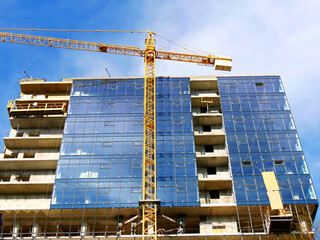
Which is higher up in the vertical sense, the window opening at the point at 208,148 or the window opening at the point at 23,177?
the window opening at the point at 208,148

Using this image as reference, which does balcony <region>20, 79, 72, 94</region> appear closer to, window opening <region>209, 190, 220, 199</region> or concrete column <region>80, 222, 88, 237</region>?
concrete column <region>80, 222, 88, 237</region>

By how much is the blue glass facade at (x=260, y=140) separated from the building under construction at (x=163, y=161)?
143 mm

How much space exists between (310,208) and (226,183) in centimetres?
1092

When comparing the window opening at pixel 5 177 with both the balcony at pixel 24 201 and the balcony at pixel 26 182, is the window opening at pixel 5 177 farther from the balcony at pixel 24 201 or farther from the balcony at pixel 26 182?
the balcony at pixel 24 201

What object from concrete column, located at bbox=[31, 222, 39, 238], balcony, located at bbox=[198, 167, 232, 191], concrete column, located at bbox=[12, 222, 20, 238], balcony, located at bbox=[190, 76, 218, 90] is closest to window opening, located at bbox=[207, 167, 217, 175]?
balcony, located at bbox=[198, 167, 232, 191]

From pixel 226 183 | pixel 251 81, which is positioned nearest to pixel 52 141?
pixel 226 183

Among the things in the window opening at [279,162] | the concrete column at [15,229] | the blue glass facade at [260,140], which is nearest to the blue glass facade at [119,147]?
the concrete column at [15,229]

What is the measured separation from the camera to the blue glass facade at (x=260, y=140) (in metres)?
49.2

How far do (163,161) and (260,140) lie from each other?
14.3m

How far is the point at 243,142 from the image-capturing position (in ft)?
178

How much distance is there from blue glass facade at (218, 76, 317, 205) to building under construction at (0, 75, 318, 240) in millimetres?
143

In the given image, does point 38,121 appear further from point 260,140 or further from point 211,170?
point 260,140

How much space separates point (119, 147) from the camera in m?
54.3

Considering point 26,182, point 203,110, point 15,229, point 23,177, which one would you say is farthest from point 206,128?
point 15,229
